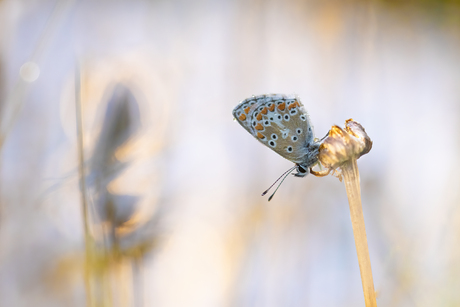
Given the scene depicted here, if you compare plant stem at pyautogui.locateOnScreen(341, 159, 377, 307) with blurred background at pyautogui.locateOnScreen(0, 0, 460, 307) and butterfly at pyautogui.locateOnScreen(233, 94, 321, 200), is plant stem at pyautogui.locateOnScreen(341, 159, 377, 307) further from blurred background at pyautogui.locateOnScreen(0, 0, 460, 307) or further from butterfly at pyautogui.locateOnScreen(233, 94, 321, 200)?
blurred background at pyautogui.locateOnScreen(0, 0, 460, 307)

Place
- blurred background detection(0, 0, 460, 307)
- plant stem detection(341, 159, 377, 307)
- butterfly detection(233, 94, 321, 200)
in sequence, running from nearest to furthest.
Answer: plant stem detection(341, 159, 377, 307), butterfly detection(233, 94, 321, 200), blurred background detection(0, 0, 460, 307)

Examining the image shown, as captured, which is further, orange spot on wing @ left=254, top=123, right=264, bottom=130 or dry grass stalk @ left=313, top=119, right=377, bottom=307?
orange spot on wing @ left=254, top=123, right=264, bottom=130

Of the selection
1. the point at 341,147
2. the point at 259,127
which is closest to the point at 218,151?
the point at 259,127

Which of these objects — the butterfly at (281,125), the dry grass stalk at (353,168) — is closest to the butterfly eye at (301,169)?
the butterfly at (281,125)

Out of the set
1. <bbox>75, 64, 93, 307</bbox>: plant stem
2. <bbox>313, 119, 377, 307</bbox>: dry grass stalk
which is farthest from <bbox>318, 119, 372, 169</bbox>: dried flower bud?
<bbox>75, 64, 93, 307</bbox>: plant stem

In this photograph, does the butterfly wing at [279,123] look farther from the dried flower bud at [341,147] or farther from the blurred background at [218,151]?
the blurred background at [218,151]

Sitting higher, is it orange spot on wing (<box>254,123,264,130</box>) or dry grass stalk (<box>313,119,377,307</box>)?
orange spot on wing (<box>254,123,264,130</box>)
